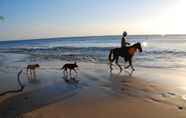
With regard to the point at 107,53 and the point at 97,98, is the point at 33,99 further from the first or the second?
the point at 107,53

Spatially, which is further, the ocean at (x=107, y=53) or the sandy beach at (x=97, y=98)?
the ocean at (x=107, y=53)

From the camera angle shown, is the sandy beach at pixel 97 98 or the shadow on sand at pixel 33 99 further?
the shadow on sand at pixel 33 99

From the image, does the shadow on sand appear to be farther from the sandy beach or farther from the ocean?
the ocean

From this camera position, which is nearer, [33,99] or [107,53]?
[33,99]

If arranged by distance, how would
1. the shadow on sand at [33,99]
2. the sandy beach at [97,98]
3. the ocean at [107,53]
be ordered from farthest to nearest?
1. the ocean at [107,53]
2. the shadow on sand at [33,99]
3. the sandy beach at [97,98]

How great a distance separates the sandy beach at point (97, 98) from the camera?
613cm

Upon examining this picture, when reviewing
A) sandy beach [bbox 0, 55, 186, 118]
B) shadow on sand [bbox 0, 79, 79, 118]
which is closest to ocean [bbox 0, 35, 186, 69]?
sandy beach [bbox 0, 55, 186, 118]

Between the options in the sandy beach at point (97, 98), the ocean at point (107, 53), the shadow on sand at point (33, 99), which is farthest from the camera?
the ocean at point (107, 53)

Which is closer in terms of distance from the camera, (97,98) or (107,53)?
(97,98)

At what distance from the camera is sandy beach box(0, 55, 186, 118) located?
20.1ft

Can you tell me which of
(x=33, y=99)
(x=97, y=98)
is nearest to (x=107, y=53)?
(x=97, y=98)

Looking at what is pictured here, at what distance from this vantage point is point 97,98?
7.57 meters

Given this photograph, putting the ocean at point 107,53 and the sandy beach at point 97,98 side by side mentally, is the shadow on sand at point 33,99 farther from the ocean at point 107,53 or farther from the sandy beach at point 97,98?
the ocean at point 107,53

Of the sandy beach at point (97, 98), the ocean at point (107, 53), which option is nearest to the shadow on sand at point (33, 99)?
the sandy beach at point (97, 98)
